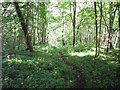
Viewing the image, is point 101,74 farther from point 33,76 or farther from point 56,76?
point 33,76

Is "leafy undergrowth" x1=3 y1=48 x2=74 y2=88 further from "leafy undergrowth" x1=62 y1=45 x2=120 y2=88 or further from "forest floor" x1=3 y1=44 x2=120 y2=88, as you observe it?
"leafy undergrowth" x1=62 y1=45 x2=120 y2=88

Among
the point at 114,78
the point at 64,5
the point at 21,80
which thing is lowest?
the point at 114,78

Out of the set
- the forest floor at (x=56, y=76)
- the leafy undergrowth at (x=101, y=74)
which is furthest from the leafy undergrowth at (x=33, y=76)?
the leafy undergrowth at (x=101, y=74)

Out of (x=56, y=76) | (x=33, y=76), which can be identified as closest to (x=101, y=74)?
(x=56, y=76)

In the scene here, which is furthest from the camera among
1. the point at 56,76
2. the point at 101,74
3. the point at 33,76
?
the point at 101,74

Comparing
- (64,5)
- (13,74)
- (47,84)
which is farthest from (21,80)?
(64,5)

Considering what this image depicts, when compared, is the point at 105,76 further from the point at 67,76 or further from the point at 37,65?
the point at 37,65

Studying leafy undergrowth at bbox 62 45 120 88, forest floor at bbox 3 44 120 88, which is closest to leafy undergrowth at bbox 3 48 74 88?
forest floor at bbox 3 44 120 88

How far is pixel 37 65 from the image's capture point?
34.3 ft

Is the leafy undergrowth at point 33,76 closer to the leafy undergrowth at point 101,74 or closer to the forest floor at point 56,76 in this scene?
the forest floor at point 56,76

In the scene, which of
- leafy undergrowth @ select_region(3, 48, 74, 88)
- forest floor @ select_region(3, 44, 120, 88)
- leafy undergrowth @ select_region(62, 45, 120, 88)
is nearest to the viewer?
leafy undergrowth @ select_region(3, 48, 74, 88)

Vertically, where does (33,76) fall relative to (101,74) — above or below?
above

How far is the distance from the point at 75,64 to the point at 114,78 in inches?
167

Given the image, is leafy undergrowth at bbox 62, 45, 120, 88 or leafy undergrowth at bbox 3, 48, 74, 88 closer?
leafy undergrowth at bbox 3, 48, 74, 88
